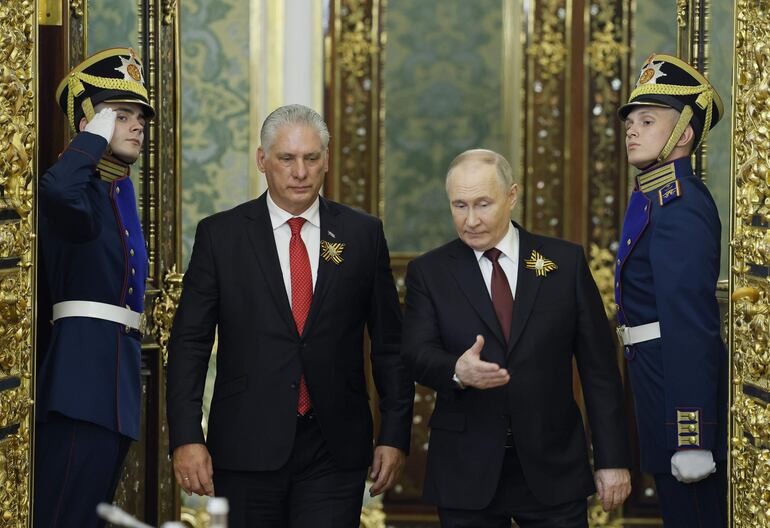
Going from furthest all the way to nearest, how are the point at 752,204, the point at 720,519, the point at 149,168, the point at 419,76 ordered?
the point at 419,76
the point at 149,168
the point at 720,519
the point at 752,204

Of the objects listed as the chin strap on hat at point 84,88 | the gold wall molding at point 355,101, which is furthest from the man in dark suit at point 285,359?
the gold wall molding at point 355,101

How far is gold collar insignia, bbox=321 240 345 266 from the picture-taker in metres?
3.80

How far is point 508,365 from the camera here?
361 centimetres

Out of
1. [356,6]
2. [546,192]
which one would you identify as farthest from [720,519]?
[356,6]

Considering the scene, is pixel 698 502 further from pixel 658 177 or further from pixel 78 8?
pixel 78 8

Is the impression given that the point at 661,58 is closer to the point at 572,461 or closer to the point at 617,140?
the point at 572,461

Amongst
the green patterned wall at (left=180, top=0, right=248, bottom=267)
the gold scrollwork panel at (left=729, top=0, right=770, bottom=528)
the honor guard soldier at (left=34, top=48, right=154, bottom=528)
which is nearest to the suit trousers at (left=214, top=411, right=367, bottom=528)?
the honor guard soldier at (left=34, top=48, right=154, bottom=528)

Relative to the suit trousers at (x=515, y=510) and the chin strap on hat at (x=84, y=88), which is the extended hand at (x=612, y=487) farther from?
the chin strap on hat at (x=84, y=88)

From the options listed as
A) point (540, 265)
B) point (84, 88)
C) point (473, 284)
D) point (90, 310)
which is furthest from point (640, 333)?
point (84, 88)

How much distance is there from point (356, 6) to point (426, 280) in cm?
303

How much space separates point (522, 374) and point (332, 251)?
621 millimetres

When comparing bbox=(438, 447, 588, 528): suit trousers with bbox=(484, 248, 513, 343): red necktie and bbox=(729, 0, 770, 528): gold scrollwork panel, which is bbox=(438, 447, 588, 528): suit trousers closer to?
bbox=(484, 248, 513, 343): red necktie

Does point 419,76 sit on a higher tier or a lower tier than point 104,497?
higher

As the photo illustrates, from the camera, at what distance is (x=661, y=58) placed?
4.20 metres
